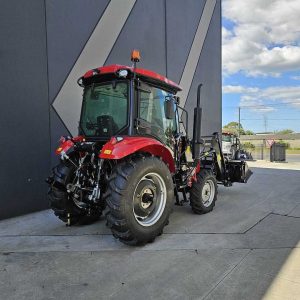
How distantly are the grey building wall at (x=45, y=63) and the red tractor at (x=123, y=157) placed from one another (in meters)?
1.33

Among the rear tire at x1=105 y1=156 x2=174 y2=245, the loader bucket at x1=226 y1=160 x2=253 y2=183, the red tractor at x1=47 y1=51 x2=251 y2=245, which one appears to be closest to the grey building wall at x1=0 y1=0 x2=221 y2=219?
the red tractor at x1=47 y1=51 x2=251 y2=245

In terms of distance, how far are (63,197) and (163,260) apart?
6.09 ft

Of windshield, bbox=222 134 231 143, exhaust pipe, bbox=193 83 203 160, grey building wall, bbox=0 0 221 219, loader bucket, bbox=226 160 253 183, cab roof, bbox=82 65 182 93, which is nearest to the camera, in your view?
cab roof, bbox=82 65 182 93

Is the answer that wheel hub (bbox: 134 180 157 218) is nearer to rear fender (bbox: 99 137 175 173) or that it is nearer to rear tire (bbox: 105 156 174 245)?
rear tire (bbox: 105 156 174 245)

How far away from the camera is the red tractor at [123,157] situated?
4.14 m

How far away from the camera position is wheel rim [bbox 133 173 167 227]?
446 centimetres

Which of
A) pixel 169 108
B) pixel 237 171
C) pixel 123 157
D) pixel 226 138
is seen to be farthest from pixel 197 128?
pixel 226 138

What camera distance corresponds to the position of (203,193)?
20.4 feet

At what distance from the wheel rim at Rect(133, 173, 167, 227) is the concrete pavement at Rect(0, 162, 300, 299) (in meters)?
0.34

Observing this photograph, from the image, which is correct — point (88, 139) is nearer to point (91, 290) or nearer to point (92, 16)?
point (91, 290)

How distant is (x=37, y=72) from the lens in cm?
625

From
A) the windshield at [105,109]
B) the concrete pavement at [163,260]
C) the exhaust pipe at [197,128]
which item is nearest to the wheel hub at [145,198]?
the concrete pavement at [163,260]

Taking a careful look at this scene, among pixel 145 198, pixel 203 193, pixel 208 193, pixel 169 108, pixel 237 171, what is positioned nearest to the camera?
pixel 145 198

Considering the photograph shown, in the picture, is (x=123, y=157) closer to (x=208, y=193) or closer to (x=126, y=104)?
(x=126, y=104)
